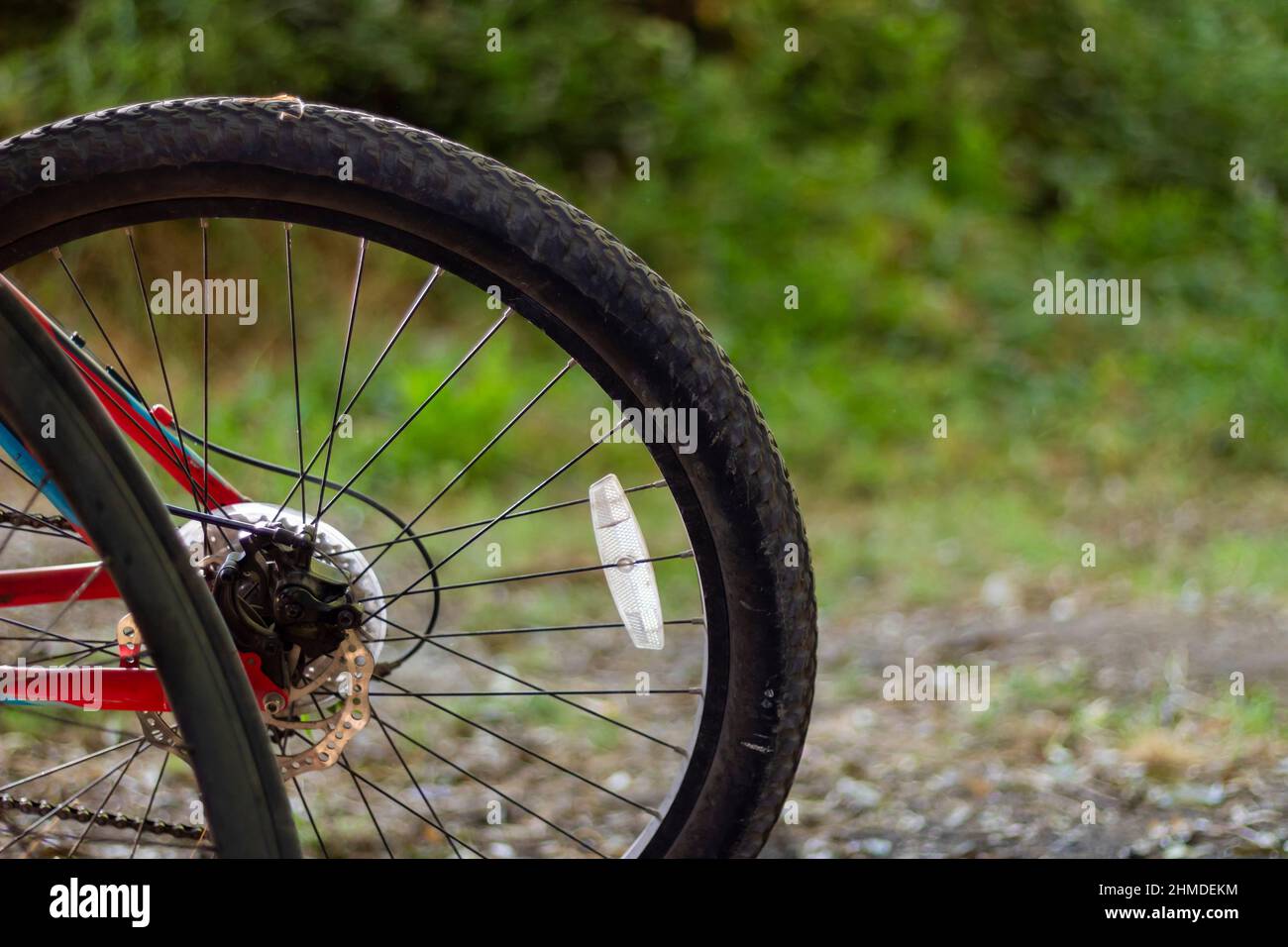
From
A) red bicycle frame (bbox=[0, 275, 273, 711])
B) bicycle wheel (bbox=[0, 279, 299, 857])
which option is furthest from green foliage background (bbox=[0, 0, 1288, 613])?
bicycle wheel (bbox=[0, 279, 299, 857])

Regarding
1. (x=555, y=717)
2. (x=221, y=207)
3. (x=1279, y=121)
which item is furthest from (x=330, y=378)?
(x=1279, y=121)

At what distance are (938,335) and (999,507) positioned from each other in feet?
4.50

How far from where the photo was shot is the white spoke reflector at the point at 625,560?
5.33ft

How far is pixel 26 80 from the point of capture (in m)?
5.52

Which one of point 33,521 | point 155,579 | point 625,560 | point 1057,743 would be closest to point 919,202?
point 1057,743

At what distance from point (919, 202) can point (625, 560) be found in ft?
17.0

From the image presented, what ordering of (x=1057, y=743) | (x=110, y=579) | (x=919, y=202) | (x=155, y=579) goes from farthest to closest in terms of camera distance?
(x=919, y=202) < (x=1057, y=743) < (x=110, y=579) < (x=155, y=579)

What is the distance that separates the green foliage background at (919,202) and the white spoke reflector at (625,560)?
257cm

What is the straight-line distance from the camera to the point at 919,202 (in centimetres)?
643

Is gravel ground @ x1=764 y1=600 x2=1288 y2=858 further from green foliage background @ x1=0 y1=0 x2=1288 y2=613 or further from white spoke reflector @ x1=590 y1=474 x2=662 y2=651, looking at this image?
white spoke reflector @ x1=590 y1=474 x2=662 y2=651

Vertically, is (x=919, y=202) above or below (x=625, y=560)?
above

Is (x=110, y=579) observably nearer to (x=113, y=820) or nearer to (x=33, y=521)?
(x=33, y=521)

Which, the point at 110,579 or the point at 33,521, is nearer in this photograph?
the point at 110,579
